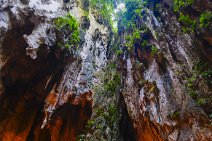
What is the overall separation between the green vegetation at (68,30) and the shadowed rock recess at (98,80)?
52mm

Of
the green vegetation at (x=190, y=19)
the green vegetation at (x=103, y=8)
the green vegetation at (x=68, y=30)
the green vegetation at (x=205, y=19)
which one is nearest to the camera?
the green vegetation at (x=205, y=19)

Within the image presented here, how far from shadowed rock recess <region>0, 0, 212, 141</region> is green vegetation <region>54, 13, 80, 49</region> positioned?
5 cm

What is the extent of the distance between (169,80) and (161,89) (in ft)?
1.75

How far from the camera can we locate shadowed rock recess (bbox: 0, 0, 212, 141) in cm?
855

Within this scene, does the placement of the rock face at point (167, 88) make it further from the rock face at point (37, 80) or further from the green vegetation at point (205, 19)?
the rock face at point (37, 80)

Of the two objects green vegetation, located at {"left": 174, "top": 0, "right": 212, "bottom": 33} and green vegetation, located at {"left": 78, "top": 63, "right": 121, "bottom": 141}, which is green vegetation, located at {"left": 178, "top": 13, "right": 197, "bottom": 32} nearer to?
green vegetation, located at {"left": 174, "top": 0, "right": 212, "bottom": 33}

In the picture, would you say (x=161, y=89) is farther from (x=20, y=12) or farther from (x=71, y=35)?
(x=20, y=12)

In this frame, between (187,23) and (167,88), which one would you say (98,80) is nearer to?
(167,88)

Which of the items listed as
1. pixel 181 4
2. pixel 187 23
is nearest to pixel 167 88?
pixel 187 23

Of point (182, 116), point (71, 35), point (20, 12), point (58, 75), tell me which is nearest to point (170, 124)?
point (182, 116)

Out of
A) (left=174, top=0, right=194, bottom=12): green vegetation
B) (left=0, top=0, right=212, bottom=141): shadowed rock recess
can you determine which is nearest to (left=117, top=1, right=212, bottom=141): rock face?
(left=0, top=0, right=212, bottom=141): shadowed rock recess

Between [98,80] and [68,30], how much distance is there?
3.15 meters

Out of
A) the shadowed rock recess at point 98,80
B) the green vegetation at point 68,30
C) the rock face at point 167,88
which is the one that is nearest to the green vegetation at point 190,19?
the shadowed rock recess at point 98,80

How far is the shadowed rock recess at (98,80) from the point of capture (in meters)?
8.55
